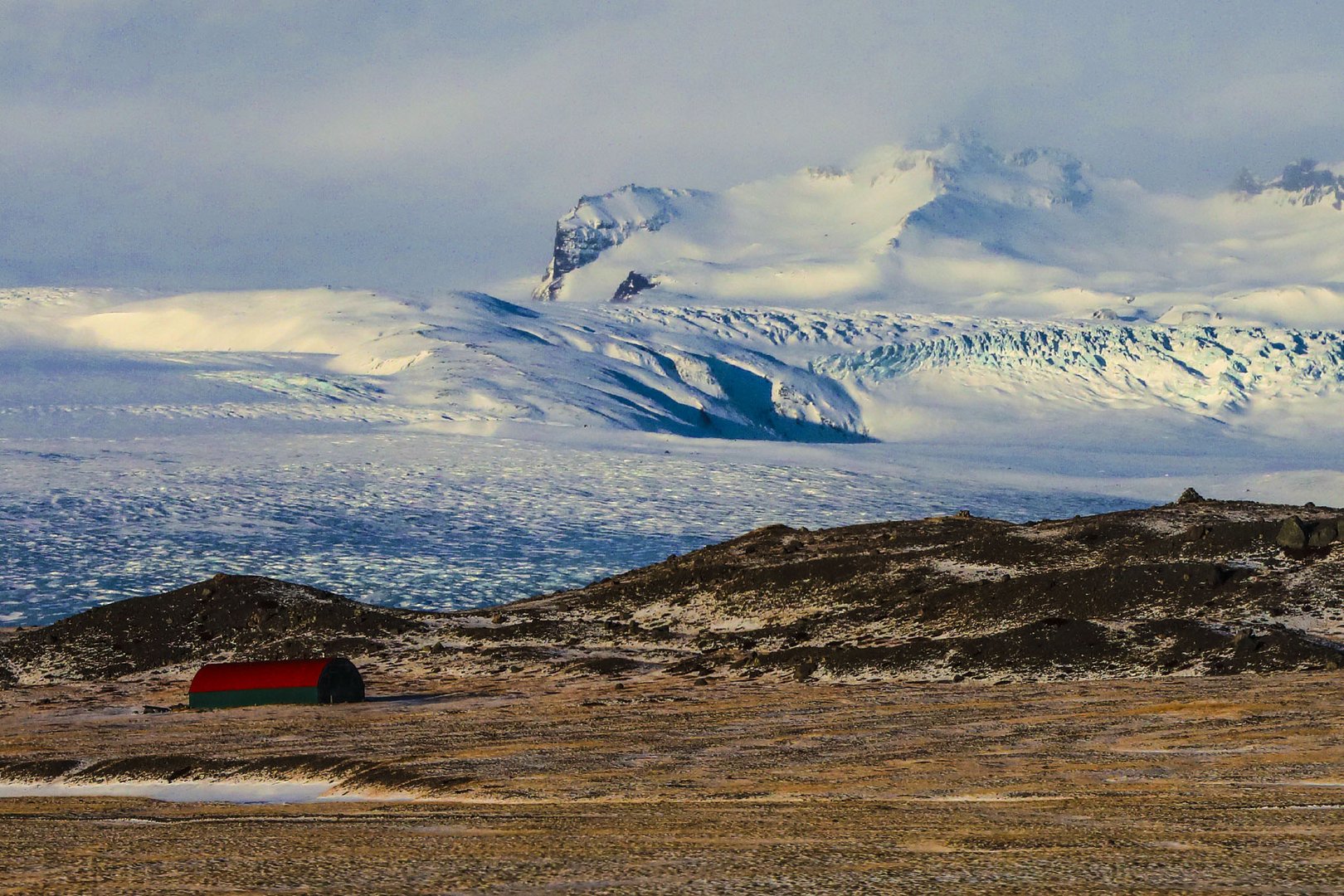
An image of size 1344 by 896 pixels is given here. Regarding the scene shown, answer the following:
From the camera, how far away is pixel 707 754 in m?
30.6

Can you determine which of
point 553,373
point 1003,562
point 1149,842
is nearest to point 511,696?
point 1003,562

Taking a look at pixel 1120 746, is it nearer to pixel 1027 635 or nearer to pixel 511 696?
pixel 1027 635

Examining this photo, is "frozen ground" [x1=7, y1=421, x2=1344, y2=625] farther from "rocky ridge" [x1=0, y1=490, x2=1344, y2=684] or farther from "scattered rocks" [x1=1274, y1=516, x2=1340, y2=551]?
"scattered rocks" [x1=1274, y1=516, x2=1340, y2=551]

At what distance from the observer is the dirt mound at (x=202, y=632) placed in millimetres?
59188

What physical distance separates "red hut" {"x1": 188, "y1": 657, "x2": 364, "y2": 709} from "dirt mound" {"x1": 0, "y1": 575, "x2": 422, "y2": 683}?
11067 mm

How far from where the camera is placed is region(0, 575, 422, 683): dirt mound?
194 ft

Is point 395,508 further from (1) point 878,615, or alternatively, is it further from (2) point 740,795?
(2) point 740,795

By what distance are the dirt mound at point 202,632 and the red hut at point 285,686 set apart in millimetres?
11067

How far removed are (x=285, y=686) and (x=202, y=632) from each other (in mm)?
16572

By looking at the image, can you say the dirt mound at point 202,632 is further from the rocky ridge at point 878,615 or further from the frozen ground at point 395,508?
the frozen ground at point 395,508

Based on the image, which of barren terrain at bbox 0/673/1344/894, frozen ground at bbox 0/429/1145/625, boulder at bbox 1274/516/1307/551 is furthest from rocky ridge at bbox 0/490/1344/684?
frozen ground at bbox 0/429/1145/625

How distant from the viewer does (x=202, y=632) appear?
61938 millimetres

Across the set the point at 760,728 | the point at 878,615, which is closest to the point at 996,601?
the point at 878,615

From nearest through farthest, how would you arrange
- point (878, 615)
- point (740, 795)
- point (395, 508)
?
point (740, 795) → point (878, 615) → point (395, 508)
